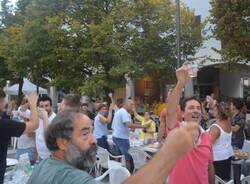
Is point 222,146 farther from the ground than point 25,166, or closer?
farther from the ground

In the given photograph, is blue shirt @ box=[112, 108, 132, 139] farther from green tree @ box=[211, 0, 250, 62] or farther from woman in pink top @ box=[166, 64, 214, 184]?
green tree @ box=[211, 0, 250, 62]

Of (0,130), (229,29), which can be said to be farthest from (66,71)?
(0,130)

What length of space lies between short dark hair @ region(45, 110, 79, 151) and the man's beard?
6 cm

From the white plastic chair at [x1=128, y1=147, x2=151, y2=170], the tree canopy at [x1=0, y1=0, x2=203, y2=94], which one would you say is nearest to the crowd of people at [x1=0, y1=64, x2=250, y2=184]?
the white plastic chair at [x1=128, y1=147, x2=151, y2=170]

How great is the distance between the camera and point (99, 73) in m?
20.4

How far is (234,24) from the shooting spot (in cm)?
1482

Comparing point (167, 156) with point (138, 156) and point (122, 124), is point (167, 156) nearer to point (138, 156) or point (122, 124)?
point (138, 156)

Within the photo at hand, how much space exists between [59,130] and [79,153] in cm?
15

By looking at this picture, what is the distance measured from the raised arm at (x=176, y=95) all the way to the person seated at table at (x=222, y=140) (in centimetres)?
144

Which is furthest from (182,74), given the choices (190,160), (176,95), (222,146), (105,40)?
(105,40)

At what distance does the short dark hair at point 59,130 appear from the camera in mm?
1821

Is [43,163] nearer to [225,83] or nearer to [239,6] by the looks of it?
[239,6]

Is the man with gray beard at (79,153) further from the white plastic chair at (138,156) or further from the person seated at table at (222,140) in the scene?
A: the white plastic chair at (138,156)

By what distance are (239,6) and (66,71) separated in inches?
401
